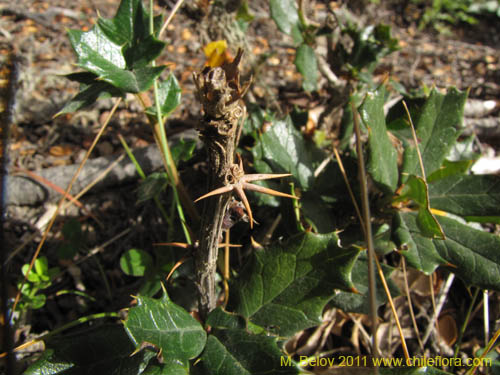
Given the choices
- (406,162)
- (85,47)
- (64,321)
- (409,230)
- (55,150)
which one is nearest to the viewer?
(85,47)

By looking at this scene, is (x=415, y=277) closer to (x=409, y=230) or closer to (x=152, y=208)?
(x=409, y=230)

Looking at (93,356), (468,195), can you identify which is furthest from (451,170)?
(93,356)

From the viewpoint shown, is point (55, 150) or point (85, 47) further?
point (55, 150)

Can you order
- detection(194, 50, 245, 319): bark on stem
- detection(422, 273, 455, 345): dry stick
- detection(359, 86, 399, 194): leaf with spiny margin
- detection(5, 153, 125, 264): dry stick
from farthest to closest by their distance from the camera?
detection(5, 153, 125, 264): dry stick, detection(422, 273, 455, 345): dry stick, detection(359, 86, 399, 194): leaf with spiny margin, detection(194, 50, 245, 319): bark on stem

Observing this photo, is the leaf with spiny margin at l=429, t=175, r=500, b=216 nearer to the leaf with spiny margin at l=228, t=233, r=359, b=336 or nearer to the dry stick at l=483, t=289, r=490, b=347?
the dry stick at l=483, t=289, r=490, b=347

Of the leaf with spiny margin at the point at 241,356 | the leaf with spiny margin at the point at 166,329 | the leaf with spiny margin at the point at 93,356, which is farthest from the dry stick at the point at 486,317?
the leaf with spiny margin at the point at 93,356

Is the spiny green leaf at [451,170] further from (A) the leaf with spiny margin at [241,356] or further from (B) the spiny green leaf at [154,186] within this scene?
(B) the spiny green leaf at [154,186]

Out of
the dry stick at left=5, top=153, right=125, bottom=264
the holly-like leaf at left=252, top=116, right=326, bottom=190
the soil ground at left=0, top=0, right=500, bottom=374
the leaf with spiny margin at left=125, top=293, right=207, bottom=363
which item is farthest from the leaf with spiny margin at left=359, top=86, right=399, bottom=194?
the dry stick at left=5, top=153, right=125, bottom=264

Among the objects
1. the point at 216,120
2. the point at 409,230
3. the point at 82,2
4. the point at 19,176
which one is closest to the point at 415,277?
the point at 409,230
